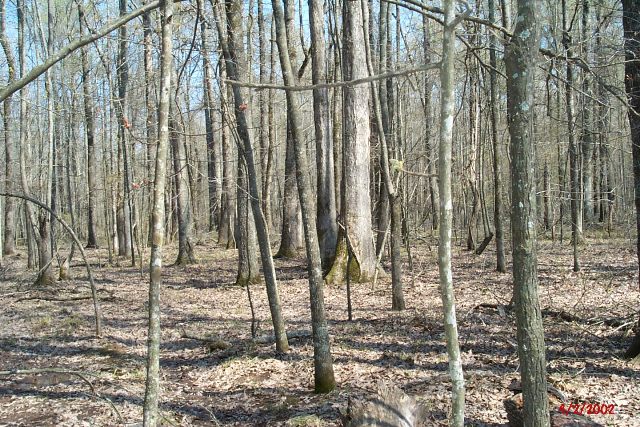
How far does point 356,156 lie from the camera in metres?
11.9

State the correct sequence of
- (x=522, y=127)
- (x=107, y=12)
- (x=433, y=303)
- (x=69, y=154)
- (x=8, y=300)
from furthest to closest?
1. (x=69, y=154)
2. (x=107, y=12)
3. (x=8, y=300)
4. (x=433, y=303)
5. (x=522, y=127)

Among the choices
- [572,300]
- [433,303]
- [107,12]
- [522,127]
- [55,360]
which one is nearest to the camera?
[522,127]

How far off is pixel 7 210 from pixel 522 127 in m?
24.2

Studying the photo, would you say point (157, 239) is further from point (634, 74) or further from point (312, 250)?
point (634, 74)

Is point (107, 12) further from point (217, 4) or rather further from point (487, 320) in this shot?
point (487, 320)

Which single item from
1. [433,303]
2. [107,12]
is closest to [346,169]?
[433,303]

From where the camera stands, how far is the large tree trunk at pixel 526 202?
341cm

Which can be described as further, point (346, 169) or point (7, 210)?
point (7, 210)

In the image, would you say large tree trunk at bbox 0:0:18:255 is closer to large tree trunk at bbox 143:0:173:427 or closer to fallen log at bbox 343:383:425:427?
large tree trunk at bbox 143:0:173:427

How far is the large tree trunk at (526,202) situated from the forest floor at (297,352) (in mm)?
1466

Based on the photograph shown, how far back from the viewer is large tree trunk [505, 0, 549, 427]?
134 inches

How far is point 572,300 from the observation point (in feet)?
29.7
